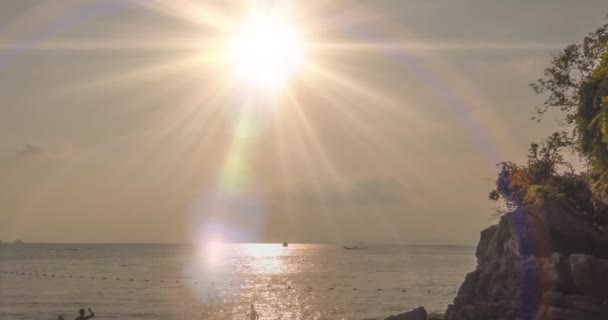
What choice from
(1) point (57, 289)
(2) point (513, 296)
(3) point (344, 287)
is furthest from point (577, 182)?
(1) point (57, 289)

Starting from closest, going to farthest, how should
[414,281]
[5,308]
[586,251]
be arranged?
1. [586,251]
2. [5,308]
3. [414,281]

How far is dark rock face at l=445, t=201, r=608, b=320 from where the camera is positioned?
24.6 metres

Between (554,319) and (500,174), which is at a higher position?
(500,174)

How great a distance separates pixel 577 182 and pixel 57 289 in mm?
71477

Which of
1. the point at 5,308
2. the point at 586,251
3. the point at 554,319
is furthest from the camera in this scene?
the point at 5,308

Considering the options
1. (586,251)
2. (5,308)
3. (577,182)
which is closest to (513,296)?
(586,251)

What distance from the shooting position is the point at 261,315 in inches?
2149

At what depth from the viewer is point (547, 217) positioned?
97.0 ft

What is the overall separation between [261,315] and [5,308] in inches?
1096

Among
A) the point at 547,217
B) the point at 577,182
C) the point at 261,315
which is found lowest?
the point at 261,315

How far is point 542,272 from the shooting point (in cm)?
2678

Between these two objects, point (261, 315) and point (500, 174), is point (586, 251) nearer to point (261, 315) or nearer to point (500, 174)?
point (500, 174)

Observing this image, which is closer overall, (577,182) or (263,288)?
(577,182)

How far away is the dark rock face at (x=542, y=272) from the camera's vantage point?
2459 cm
